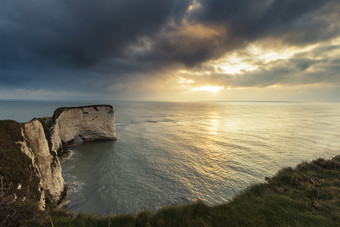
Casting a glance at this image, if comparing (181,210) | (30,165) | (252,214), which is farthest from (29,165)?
(252,214)

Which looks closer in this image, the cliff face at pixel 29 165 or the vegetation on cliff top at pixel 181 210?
the vegetation on cliff top at pixel 181 210

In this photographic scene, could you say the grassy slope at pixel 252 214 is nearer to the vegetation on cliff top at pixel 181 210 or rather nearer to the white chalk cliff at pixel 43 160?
the vegetation on cliff top at pixel 181 210

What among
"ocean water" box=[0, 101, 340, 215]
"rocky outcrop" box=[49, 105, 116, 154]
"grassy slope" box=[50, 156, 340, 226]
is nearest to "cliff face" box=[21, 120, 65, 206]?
"ocean water" box=[0, 101, 340, 215]

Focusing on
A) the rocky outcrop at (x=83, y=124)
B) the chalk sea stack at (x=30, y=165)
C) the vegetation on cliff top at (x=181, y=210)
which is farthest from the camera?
the rocky outcrop at (x=83, y=124)

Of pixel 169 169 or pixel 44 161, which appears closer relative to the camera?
pixel 44 161

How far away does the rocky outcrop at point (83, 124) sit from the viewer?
74.6 feet

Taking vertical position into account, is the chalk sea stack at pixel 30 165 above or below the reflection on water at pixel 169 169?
above

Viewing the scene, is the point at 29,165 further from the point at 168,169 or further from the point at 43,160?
the point at 168,169

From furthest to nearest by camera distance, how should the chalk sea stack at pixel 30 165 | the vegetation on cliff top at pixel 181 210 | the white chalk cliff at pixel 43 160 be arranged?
the white chalk cliff at pixel 43 160, the chalk sea stack at pixel 30 165, the vegetation on cliff top at pixel 181 210

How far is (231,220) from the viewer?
229 inches

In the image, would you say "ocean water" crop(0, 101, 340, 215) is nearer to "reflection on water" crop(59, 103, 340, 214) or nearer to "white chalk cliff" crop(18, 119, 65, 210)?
"reflection on water" crop(59, 103, 340, 214)

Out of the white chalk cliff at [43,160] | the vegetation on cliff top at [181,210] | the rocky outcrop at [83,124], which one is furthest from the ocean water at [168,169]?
the vegetation on cliff top at [181,210]

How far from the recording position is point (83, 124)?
83.6 ft

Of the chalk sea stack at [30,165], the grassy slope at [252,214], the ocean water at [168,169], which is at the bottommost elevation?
the ocean water at [168,169]
